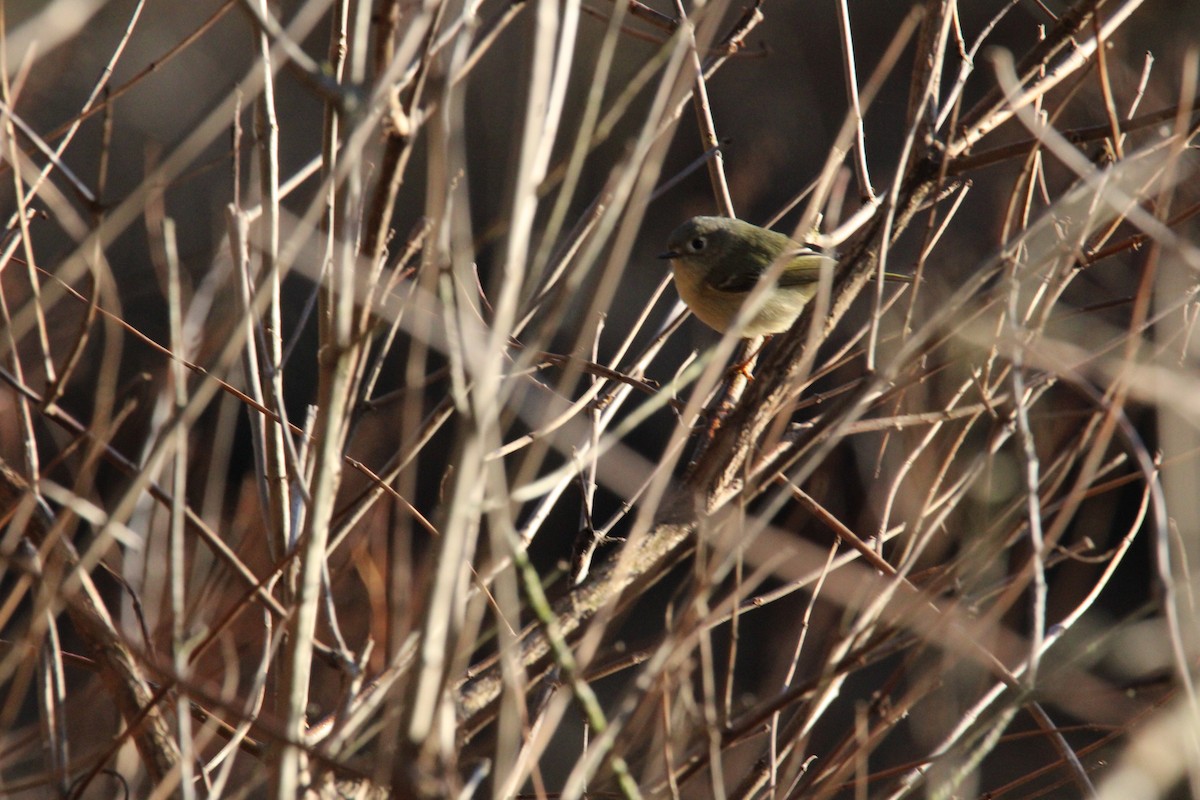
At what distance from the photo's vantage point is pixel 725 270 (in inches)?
176

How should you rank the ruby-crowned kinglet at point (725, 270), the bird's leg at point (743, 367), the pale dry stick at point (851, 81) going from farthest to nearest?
the ruby-crowned kinglet at point (725, 270)
the bird's leg at point (743, 367)
the pale dry stick at point (851, 81)

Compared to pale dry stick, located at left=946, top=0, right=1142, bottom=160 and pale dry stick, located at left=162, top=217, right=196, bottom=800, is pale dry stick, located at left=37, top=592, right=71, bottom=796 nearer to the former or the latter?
pale dry stick, located at left=162, top=217, right=196, bottom=800

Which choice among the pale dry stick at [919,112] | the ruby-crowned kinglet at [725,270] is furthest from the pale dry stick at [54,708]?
the ruby-crowned kinglet at [725,270]

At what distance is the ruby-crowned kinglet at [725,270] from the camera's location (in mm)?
4293

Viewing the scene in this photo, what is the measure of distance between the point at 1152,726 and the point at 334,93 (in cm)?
130

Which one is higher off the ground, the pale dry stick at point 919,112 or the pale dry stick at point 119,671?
the pale dry stick at point 919,112

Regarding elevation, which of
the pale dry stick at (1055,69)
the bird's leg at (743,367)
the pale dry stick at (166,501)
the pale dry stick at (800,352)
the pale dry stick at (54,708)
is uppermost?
the pale dry stick at (1055,69)

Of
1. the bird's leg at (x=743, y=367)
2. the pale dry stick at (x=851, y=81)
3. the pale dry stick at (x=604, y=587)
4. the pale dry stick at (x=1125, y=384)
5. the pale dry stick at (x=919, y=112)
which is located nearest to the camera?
the pale dry stick at (x=1125, y=384)

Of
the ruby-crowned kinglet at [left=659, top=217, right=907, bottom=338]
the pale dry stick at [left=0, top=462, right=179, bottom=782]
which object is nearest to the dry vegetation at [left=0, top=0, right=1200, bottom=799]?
the pale dry stick at [left=0, top=462, right=179, bottom=782]

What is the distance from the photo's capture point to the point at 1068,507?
4.93ft

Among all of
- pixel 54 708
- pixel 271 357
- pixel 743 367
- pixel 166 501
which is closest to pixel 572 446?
pixel 271 357

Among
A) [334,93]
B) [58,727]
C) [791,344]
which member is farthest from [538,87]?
[58,727]

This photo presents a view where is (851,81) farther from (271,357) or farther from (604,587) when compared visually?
(271,357)

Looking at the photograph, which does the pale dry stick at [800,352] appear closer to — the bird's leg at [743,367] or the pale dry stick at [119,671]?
the bird's leg at [743,367]
